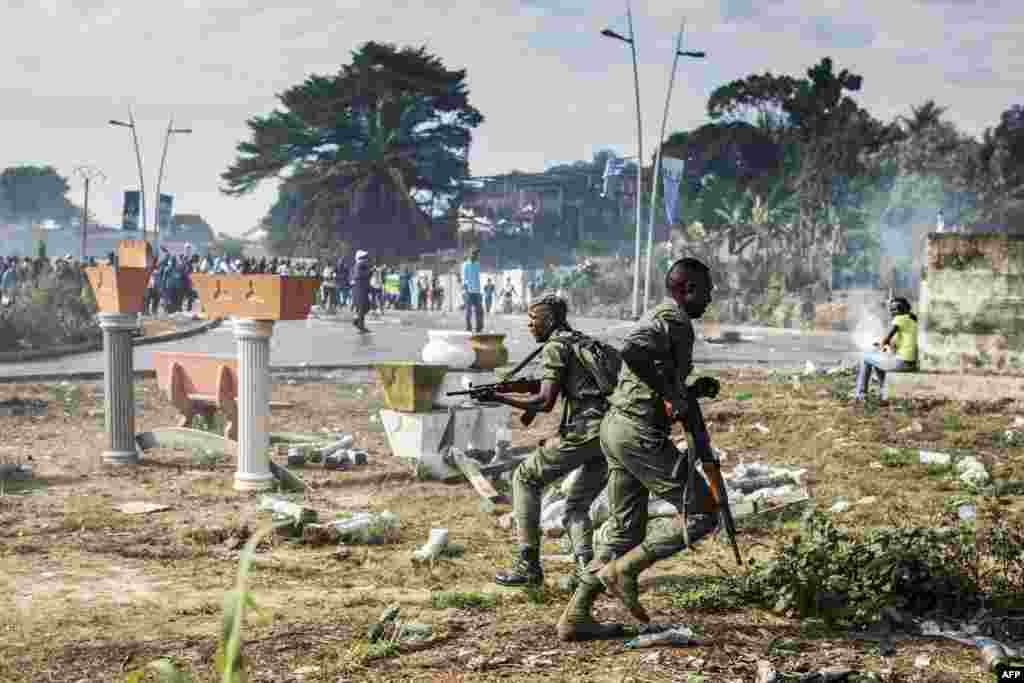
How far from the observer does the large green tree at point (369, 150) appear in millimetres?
56844

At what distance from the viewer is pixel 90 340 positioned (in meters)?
21.3

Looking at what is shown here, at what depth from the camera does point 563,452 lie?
17.7ft

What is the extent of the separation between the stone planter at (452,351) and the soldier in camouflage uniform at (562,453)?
3.51 m

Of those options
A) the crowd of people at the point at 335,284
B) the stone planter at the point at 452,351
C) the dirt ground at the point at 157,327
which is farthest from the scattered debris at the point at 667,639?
the dirt ground at the point at 157,327

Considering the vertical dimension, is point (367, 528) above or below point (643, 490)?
below

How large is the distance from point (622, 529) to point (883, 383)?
9.04m

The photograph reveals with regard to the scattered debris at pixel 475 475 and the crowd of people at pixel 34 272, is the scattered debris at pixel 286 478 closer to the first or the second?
the scattered debris at pixel 475 475

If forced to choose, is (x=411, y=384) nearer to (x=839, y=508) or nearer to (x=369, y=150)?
(x=839, y=508)

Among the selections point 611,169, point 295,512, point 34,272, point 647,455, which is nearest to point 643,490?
point 647,455

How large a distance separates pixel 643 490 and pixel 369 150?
54.8m

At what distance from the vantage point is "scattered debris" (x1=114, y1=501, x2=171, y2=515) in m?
7.31

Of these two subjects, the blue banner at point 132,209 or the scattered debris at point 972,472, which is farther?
the blue banner at point 132,209

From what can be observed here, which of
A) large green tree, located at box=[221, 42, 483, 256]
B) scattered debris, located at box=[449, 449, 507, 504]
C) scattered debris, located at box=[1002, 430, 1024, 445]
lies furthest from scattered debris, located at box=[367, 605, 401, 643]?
large green tree, located at box=[221, 42, 483, 256]

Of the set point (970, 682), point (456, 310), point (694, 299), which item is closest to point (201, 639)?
point (694, 299)
